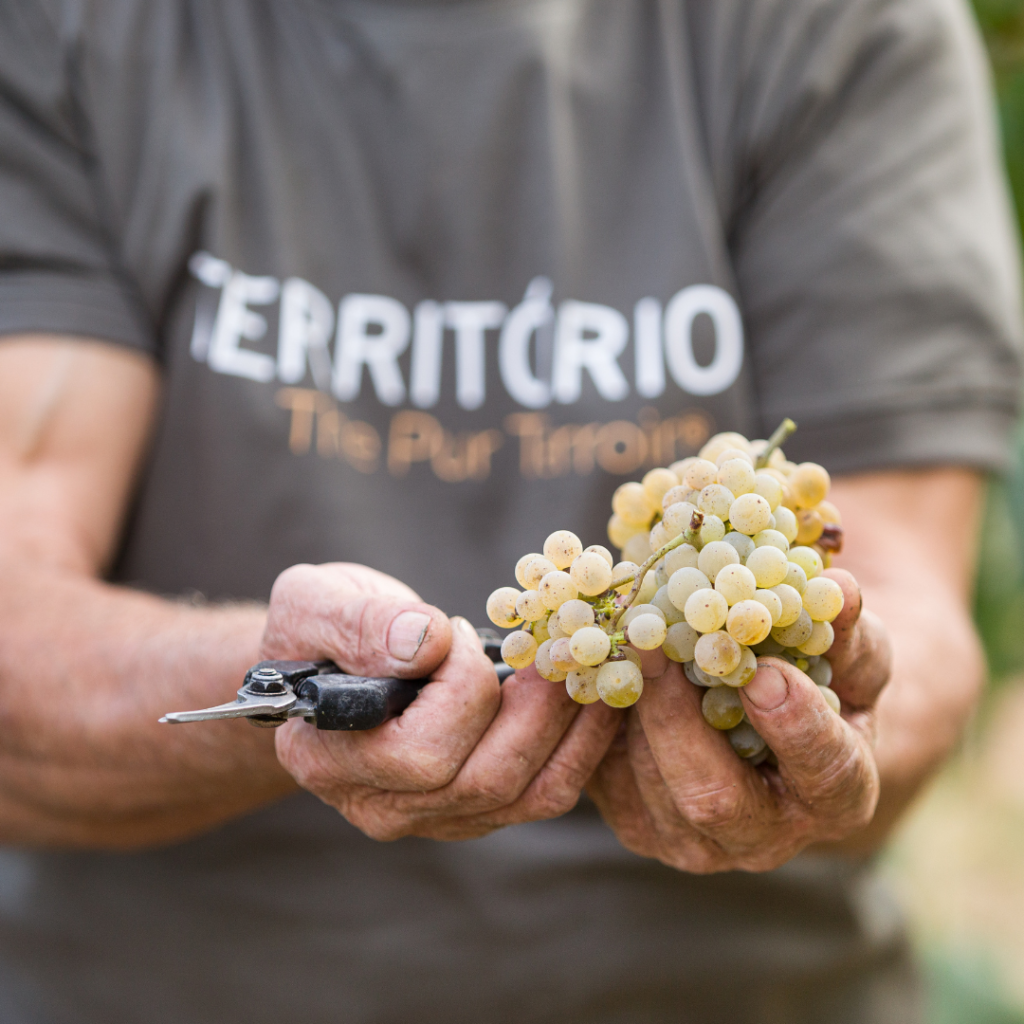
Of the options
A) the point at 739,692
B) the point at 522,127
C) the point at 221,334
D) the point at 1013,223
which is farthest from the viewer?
Result: the point at 1013,223

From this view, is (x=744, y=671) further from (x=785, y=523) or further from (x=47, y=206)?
(x=47, y=206)

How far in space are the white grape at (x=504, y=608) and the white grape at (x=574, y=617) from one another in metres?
0.04

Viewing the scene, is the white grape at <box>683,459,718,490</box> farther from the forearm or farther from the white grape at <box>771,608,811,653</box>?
the forearm

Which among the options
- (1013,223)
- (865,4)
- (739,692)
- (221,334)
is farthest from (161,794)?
(1013,223)

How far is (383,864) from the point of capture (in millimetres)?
1118

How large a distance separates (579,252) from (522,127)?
0.19 meters

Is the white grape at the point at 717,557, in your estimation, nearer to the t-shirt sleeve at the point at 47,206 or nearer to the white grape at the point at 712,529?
the white grape at the point at 712,529

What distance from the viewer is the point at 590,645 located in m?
0.55

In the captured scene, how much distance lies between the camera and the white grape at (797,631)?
582 millimetres

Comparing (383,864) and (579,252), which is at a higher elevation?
(579,252)

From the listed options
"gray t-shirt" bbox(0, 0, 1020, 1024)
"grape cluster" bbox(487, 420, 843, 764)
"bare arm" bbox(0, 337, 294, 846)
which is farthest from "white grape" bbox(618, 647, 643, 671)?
"gray t-shirt" bbox(0, 0, 1020, 1024)

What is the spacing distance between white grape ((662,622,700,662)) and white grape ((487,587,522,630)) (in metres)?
0.10

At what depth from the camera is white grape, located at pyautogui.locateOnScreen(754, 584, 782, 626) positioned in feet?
1.82

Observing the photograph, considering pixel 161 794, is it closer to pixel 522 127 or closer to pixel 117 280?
pixel 117 280
